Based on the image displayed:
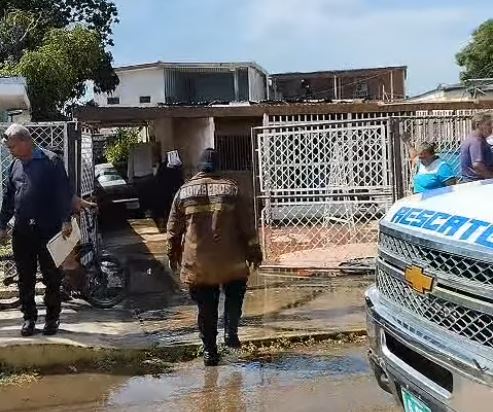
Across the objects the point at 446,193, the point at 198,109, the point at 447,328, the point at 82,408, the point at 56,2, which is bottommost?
the point at 82,408

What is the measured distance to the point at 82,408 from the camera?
5414mm

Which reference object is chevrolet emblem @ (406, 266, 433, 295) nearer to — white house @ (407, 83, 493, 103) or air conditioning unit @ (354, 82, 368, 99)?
white house @ (407, 83, 493, 103)

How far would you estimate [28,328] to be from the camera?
6652mm

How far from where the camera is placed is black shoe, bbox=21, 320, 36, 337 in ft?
21.7

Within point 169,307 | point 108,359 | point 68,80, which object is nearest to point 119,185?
point 68,80

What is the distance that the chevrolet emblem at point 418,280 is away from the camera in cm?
339

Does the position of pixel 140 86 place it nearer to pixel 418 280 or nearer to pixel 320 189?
pixel 320 189

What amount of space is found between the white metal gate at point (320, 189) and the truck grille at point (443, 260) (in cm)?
738

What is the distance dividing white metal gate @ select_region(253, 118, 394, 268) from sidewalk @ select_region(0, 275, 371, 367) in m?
1.99

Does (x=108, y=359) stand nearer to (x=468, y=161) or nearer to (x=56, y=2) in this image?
(x=468, y=161)

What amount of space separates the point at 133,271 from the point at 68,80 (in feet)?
34.9

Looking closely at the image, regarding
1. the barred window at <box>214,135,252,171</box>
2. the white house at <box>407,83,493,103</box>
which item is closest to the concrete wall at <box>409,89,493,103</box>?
the white house at <box>407,83,493,103</box>

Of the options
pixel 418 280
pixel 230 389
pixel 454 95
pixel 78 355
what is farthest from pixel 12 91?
pixel 454 95

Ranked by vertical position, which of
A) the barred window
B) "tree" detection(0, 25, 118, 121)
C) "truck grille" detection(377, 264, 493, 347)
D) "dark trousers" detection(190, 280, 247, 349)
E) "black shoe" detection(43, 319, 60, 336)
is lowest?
"black shoe" detection(43, 319, 60, 336)
